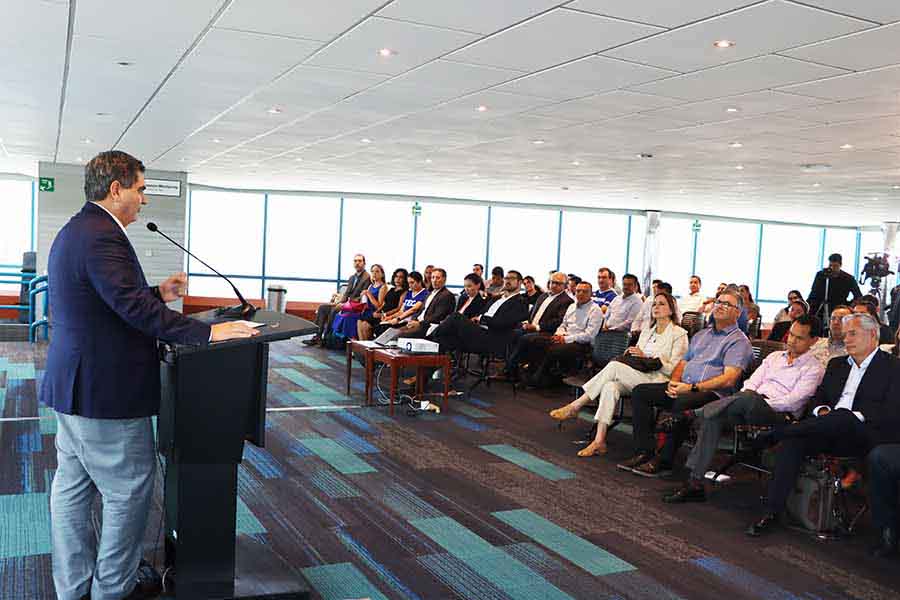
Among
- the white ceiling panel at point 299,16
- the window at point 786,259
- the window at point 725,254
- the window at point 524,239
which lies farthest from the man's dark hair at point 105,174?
the window at point 786,259

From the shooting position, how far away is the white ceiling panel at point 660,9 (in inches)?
151

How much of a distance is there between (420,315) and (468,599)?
649 centimetres

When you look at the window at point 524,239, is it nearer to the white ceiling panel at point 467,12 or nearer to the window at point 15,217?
the window at point 15,217

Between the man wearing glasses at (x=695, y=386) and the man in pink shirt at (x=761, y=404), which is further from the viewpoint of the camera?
the man wearing glasses at (x=695, y=386)

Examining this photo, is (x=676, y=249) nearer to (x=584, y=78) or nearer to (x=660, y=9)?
(x=584, y=78)

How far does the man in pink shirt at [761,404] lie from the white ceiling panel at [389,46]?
9.10ft

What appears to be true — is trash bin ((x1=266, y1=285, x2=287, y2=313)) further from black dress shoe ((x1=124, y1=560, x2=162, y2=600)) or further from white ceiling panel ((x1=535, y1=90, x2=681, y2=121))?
black dress shoe ((x1=124, y1=560, x2=162, y2=600))

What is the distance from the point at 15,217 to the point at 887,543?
58.7 ft

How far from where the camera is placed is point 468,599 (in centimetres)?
346

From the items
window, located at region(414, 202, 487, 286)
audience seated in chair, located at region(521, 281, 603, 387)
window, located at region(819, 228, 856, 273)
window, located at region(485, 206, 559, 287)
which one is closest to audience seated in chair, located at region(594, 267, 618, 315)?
audience seated in chair, located at region(521, 281, 603, 387)

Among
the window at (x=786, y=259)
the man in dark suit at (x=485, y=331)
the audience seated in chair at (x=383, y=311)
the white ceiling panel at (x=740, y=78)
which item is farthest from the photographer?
the window at (x=786, y=259)

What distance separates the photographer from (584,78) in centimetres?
561

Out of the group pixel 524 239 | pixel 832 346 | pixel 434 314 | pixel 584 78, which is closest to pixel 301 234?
pixel 524 239

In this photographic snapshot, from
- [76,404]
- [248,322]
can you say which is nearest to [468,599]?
[248,322]
